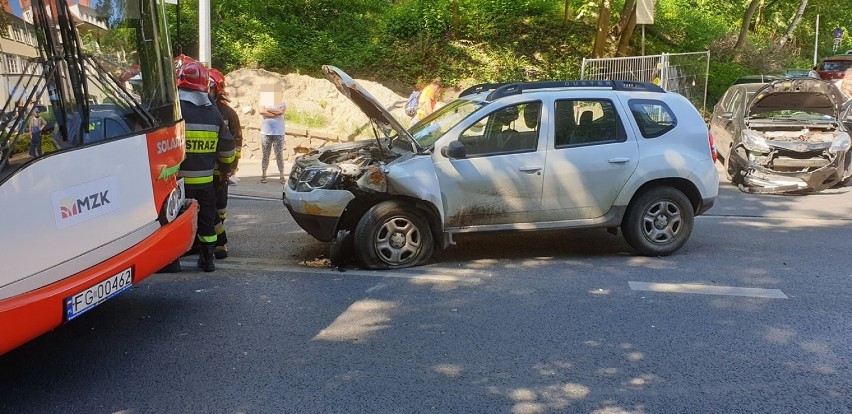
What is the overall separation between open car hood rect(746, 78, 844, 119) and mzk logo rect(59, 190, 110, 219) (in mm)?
10727

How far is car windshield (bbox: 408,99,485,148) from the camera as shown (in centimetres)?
679

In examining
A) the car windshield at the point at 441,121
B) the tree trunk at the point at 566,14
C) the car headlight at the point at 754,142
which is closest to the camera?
the car windshield at the point at 441,121

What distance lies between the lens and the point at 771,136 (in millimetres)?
11359

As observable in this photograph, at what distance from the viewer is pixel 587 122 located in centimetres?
688

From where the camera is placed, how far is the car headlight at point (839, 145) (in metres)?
10.9

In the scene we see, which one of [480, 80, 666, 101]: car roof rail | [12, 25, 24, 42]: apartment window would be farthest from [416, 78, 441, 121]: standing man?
[12, 25, 24, 42]: apartment window

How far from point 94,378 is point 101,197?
1.08 m

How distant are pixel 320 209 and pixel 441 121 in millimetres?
1556

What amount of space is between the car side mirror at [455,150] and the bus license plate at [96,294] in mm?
2993

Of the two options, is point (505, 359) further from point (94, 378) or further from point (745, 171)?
point (745, 171)

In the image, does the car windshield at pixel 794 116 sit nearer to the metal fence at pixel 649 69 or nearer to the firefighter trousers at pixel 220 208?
the metal fence at pixel 649 69

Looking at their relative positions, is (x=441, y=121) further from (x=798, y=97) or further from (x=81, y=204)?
(x=798, y=97)

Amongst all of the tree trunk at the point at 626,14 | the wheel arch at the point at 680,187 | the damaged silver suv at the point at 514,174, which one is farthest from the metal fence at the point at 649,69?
the damaged silver suv at the point at 514,174

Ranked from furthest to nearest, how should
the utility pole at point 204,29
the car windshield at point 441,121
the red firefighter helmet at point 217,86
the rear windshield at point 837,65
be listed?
the rear windshield at point 837,65 < the utility pole at point 204,29 < the red firefighter helmet at point 217,86 < the car windshield at point 441,121
